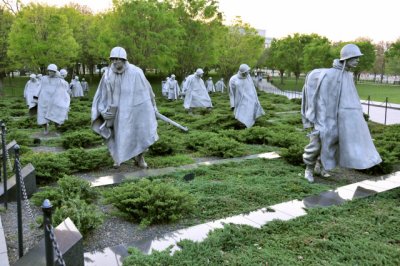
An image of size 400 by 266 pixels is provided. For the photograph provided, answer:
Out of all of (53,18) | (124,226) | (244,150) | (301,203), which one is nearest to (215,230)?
(124,226)

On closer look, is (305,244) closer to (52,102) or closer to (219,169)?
(219,169)

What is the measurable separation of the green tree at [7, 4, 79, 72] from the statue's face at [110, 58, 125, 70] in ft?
87.6

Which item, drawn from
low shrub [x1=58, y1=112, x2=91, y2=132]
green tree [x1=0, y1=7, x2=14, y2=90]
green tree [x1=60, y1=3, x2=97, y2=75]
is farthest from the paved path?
green tree [x1=60, y1=3, x2=97, y2=75]

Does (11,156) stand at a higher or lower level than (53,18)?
lower

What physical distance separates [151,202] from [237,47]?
137 feet

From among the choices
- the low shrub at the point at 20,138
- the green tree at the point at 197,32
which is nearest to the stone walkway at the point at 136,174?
the low shrub at the point at 20,138

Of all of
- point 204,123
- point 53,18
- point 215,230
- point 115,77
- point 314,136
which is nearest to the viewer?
point 215,230

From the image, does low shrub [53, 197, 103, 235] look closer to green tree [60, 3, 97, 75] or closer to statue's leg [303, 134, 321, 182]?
statue's leg [303, 134, 321, 182]

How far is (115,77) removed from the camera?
25.4 feet

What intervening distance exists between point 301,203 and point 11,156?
6136 mm

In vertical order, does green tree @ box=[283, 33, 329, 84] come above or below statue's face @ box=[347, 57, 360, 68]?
above

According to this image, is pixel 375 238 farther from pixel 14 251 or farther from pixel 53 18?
pixel 53 18

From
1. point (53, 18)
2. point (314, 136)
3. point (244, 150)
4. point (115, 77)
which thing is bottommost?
point (244, 150)

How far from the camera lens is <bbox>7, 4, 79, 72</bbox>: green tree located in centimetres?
3139
